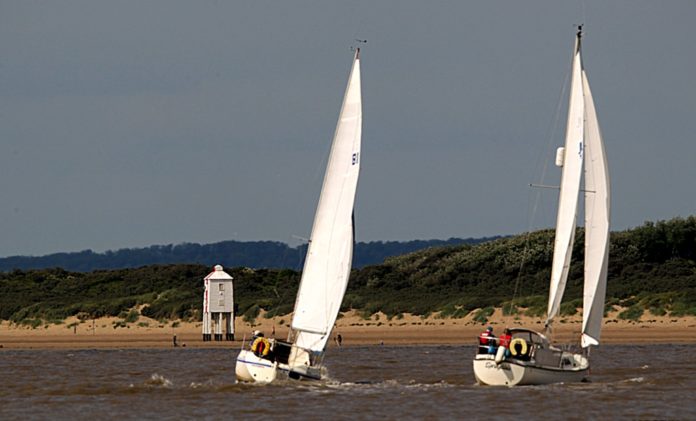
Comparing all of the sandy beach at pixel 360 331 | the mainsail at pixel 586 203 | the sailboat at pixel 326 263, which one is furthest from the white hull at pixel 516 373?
the sandy beach at pixel 360 331

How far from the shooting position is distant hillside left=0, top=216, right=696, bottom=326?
6631 cm

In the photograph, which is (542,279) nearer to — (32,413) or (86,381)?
(86,381)

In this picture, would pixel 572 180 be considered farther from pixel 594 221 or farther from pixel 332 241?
pixel 332 241

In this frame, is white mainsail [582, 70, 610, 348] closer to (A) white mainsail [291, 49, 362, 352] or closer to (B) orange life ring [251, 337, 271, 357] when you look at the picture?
(A) white mainsail [291, 49, 362, 352]

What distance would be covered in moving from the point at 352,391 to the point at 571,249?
680 cm

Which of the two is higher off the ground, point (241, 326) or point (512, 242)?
point (512, 242)

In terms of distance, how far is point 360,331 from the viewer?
63.8m

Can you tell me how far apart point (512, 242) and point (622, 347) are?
98.0 ft

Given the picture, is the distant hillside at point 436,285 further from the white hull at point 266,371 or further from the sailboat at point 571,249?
the white hull at point 266,371

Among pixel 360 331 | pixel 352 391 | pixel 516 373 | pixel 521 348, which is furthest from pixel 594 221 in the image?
pixel 360 331

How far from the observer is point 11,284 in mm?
85750

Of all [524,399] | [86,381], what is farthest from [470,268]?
[524,399]

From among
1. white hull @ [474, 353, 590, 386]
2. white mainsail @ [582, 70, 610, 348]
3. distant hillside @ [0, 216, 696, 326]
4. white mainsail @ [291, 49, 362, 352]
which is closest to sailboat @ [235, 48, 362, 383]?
white mainsail @ [291, 49, 362, 352]

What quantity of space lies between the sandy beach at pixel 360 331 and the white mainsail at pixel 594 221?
16.0 meters
